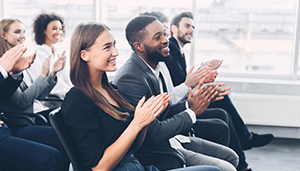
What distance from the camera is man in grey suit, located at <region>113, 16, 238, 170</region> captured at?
5.60 feet

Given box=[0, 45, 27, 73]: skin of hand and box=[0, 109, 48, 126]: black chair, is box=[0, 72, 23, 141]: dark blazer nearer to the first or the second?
box=[0, 45, 27, 73]: skin of hand

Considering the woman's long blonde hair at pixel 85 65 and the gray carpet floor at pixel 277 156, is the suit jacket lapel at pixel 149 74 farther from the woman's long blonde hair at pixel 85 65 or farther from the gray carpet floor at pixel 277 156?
the gray carpet floor at pixel 277 156

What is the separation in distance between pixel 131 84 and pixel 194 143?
0.62 m

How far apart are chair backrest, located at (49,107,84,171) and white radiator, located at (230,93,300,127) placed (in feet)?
9.12

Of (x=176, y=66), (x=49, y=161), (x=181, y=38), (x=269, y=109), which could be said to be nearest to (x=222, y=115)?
(x=176, y=66)

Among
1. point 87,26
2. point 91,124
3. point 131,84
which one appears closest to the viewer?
point 91,124

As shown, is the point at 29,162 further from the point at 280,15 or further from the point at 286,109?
the point at 280,15

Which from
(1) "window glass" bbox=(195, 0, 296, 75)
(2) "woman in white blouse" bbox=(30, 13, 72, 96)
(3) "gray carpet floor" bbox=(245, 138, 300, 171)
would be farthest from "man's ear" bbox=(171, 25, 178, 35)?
(3) "gray carpet floor" bbox=(245, 138, 300, 171)

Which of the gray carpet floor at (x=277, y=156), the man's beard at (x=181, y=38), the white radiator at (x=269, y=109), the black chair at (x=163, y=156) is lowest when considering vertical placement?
the gray carpet floor at (x=277, y=156)

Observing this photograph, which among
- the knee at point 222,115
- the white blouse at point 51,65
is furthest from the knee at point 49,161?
the knee at point 222,115

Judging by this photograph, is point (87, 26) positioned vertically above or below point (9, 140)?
above

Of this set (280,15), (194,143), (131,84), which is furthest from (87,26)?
(280,15)

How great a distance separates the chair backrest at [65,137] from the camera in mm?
1284

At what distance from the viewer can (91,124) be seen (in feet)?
4.36
